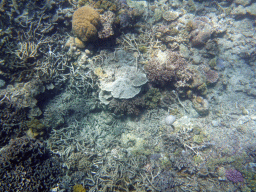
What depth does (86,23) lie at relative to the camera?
4.61 m

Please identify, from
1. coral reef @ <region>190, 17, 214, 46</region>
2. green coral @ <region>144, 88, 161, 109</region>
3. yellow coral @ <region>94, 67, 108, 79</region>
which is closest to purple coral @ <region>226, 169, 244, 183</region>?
green coral @ <region>144, 88, 161, 109</region>

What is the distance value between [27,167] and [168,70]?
5.80 meters

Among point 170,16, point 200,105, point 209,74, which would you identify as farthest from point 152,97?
point 170,16

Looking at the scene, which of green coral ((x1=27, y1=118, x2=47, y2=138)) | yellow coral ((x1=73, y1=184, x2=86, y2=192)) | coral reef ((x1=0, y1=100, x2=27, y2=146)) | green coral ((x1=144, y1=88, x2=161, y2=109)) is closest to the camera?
yellow coral ((x1=73, y1=184, x2=86, y2=192))

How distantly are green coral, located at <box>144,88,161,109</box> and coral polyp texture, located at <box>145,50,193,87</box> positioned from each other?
0.38m

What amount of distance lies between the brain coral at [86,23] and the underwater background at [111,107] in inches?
1.4

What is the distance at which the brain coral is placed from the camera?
4.61 meters

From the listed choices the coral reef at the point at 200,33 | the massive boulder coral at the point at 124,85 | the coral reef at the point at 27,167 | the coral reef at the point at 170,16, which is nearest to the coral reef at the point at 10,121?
the coral reef at the point at 27,167

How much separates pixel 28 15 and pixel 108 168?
22.1ft

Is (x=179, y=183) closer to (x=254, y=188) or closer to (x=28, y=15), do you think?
(x=254, y=188)

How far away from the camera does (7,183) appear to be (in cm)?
379

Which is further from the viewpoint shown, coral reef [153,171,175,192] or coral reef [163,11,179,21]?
coral reef [163,11,179,21]

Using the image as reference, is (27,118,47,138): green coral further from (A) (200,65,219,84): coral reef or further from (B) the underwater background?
(A) (200,65,219,84): coral reef

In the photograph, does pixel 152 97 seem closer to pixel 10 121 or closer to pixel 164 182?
pixel 164 182
